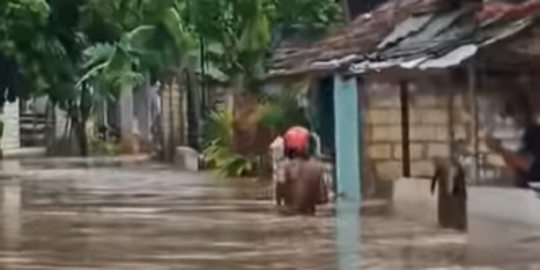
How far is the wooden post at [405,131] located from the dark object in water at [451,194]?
1.41 m

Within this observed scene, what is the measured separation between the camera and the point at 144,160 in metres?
31.3

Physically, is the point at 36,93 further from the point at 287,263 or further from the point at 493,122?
the point at 287,263

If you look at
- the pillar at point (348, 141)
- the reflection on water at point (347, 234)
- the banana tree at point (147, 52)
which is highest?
the banana tree at point (147, 52)

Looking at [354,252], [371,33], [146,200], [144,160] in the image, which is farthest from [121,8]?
[354,252]

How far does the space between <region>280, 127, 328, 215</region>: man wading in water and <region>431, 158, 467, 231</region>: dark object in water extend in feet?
4.64

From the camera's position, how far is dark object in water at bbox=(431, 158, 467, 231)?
1273 centimetres

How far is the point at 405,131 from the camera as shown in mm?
15602

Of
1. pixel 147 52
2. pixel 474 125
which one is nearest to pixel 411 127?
pixel 474 125

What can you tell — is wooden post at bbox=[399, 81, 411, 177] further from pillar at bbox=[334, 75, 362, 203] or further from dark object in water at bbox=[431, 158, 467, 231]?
dark object in water at bbox=[431, 158, 467, 231]

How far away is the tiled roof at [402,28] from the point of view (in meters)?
12.5

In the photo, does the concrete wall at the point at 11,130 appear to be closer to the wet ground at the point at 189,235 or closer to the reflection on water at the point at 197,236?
the wet ground at the point at 189,235

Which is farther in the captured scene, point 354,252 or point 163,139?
point 163,139

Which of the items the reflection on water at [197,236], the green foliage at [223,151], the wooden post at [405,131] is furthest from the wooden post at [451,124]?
the green foliage at [223,151]

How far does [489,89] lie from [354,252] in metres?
2.90
